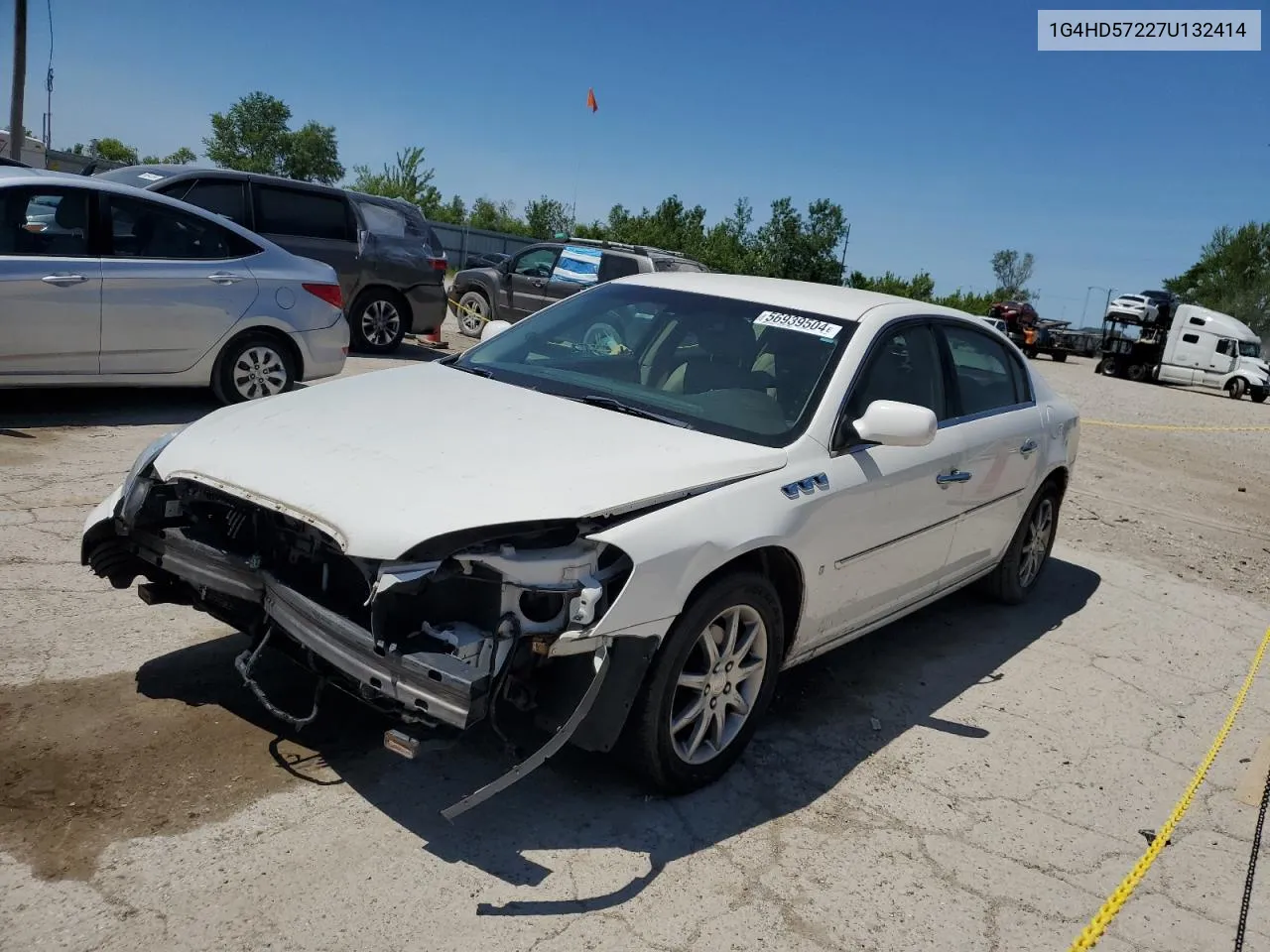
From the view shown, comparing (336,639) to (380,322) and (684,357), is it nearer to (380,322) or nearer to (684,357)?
(684,357)

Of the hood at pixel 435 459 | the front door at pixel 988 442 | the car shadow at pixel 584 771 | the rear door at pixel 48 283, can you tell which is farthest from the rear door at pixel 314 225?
the front door at pixel 988 442

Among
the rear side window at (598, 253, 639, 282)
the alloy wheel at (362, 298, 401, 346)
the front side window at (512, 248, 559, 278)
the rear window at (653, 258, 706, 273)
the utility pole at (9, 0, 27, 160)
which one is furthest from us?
the utility pole at (9, 0, 27, 160)

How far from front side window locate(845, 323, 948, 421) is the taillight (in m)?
5.17

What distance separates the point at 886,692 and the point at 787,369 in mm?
1553

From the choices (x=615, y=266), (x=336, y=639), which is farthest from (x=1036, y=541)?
(x=615, y=266)

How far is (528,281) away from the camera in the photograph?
15.9 meters

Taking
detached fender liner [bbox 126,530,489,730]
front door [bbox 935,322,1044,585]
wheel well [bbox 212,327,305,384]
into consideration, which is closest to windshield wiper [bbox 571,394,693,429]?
detached fender liner [bbox 126,530,489,730]

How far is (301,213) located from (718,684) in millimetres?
9385

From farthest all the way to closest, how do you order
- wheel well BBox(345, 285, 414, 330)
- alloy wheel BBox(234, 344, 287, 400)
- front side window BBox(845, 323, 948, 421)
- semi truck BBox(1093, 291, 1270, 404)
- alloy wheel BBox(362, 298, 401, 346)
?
1. semi truck BBox(1093, 291, 1270, 404)
2. alloy wheel BBox(362, 298, 401, 346)
3. wheel well BBox(345, 285, 414, 330)
4. alloy wheel BBox(234, 344, 287, 400)
5. front side window BBox(845, 323, 948, 421)

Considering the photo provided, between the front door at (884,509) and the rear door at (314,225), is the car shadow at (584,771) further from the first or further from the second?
the rear door at (314,225)

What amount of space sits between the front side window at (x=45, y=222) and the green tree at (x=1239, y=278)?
218 feet

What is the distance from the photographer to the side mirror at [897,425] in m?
3.97

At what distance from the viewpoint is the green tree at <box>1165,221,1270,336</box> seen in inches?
2421

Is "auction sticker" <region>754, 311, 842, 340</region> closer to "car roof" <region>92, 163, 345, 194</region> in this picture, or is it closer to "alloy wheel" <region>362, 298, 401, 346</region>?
"car roof" <region>92, 163, 345, 194</region>
